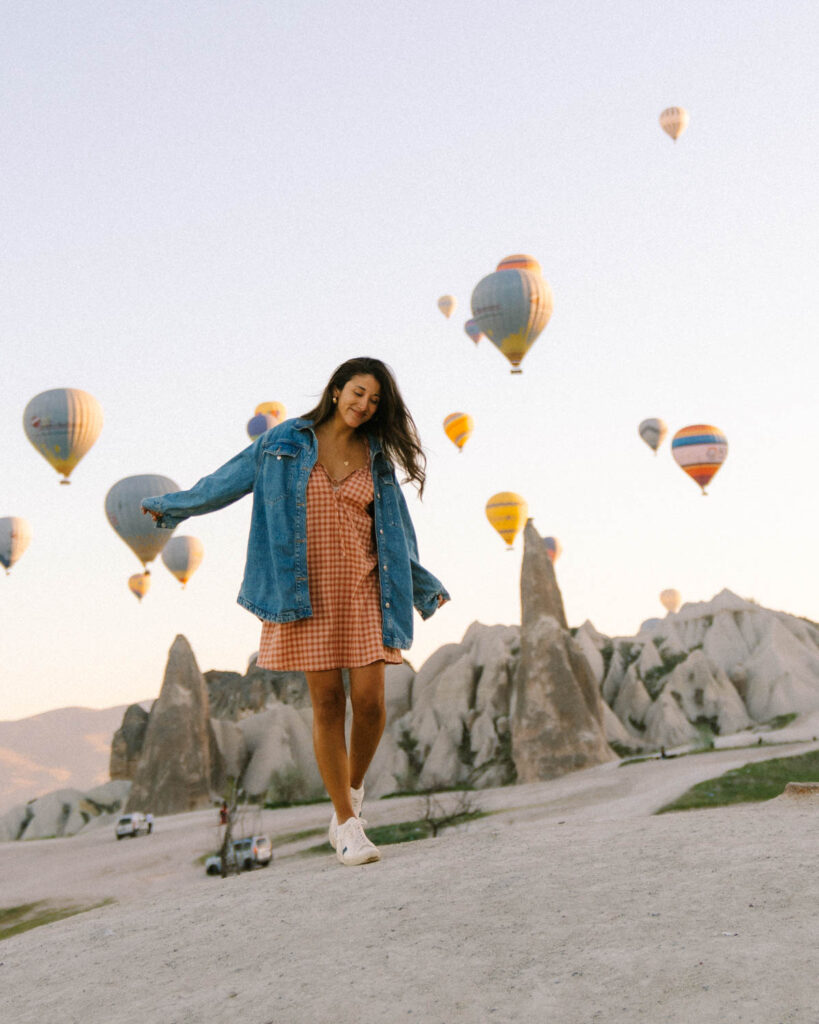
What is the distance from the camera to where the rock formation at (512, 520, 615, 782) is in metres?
31.0

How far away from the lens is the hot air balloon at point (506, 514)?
39.2 metres

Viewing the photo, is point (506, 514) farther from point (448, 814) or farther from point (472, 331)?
point (448, 814)

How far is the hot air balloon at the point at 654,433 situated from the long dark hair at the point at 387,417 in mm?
41239

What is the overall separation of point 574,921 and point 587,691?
30.0 m

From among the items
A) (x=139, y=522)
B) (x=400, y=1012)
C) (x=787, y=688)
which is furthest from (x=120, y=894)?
(x=787, y=688)

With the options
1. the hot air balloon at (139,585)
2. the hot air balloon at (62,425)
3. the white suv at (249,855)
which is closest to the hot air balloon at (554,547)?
the hot air balloon at (139,585)

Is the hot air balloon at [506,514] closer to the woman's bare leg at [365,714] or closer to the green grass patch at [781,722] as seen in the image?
the green grass patch at [781,722]

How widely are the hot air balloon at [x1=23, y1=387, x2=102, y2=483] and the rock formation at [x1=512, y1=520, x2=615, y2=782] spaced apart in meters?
14.3

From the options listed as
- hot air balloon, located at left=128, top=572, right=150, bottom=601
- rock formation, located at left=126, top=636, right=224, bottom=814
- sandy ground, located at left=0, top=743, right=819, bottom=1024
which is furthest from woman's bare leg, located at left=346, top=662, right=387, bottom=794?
hot air balloon, located at left=128, top=572, right=150, bottom=601

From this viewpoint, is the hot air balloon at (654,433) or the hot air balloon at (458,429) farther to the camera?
the hot air balloon at (654,433)

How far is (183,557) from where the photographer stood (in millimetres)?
45219

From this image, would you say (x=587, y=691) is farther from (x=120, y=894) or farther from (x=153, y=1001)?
(x=153, y=1001)

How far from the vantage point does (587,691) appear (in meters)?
32.5

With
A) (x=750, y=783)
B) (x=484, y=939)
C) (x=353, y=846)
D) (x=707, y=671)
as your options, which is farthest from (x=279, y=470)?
(x=707, y=671)
